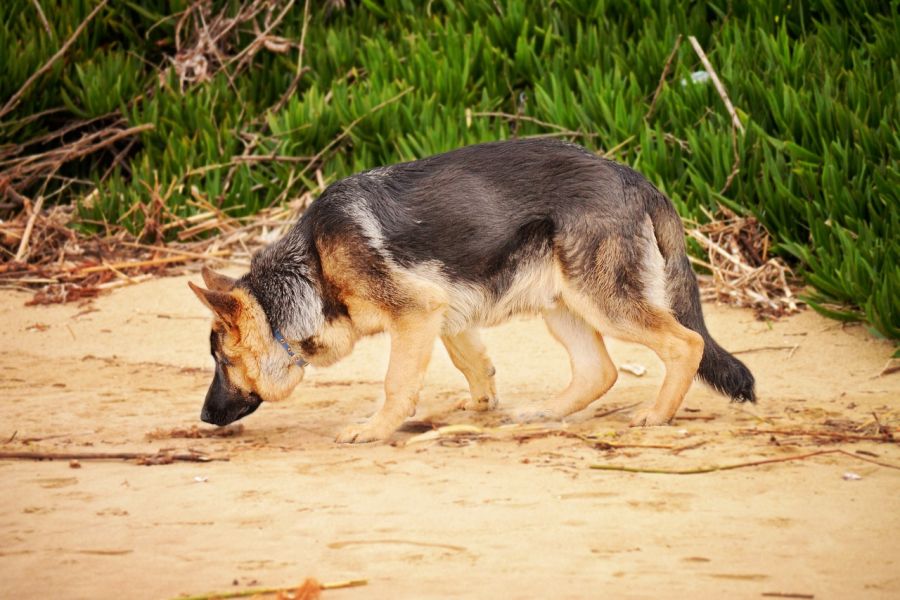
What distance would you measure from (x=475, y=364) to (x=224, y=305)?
56.7 inches

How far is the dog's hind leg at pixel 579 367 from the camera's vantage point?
5875 mm

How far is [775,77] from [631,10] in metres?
1.96

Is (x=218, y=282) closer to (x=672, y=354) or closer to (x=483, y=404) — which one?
(x=483, y=404)

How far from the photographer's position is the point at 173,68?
36.9 feet

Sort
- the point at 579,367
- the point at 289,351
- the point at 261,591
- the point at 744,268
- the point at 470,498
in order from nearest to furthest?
the point at 261,591, the point at 470,498, the point at 289,351, the point at 579,367, the point at 744,268

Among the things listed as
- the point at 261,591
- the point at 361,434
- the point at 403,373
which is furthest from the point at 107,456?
the point at 261,591

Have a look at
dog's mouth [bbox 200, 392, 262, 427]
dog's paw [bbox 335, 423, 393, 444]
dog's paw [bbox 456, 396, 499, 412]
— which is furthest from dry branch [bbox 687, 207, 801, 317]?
dog's mouth [bbox 200, 392, 262, 427]

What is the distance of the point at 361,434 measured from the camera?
546 cm

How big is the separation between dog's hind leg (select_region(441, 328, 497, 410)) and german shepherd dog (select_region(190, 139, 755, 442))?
1.39 ft

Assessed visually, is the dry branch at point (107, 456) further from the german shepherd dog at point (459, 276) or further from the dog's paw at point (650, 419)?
the dog's paw at point (650, 419)

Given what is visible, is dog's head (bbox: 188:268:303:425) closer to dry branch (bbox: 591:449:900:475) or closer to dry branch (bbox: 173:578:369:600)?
dry branch (bbox: 591:449:900:475)

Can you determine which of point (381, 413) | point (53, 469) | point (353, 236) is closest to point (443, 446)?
point (381, 413)

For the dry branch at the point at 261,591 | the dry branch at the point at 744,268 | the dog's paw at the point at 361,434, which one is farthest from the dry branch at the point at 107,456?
the dry branch at the point at 744,268

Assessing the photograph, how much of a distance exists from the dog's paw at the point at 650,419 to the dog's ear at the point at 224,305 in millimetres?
2017
